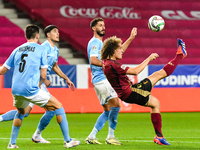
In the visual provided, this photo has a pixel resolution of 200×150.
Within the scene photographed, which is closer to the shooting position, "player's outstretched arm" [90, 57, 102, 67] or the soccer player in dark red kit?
the soccer player in dark red kit

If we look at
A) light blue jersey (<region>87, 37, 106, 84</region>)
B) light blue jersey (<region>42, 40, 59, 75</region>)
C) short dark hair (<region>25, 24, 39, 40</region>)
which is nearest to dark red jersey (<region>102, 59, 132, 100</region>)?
light blue jersey (<region>87, 37, 106, 84</region>)

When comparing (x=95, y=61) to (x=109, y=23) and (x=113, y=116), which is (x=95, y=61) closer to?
(x=113, y=116)

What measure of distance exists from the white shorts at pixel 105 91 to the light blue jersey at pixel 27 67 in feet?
4.47

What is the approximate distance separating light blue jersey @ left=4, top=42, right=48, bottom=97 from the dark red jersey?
1.05 meters

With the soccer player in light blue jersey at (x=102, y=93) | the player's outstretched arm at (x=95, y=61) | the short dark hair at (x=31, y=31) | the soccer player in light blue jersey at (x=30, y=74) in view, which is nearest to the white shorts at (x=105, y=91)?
the soccer player in light blue jersey at (x=102, y=93)

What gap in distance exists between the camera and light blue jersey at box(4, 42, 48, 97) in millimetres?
5398

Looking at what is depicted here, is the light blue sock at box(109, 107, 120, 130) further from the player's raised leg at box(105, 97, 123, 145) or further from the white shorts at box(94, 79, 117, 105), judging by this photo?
the white shorts at box(94, 79, 117, 105)

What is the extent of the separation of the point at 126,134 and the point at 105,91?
170 centimetres

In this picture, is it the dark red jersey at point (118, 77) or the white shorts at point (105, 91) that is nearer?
the dark red jersey at point (118, 77)

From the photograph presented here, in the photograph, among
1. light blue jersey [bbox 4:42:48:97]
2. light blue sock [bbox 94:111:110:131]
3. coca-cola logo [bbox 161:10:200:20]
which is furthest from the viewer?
coca-cola logo [bbox 161:10:200:20]

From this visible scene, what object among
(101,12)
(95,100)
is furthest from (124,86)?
(101,12)

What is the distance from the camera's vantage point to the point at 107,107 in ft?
21.8

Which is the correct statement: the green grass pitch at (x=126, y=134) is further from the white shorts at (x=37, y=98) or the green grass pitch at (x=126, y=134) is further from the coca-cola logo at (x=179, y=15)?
the coca-cola logo at (x=179, y=15)

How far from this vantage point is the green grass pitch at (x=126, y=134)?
19.5 ft
